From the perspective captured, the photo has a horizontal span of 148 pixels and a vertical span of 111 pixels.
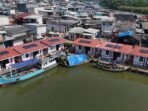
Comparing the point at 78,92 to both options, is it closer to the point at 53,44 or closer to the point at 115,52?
the point at 115,52

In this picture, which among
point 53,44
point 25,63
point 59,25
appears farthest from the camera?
point 59,25

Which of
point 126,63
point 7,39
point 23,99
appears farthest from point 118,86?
point 7,39

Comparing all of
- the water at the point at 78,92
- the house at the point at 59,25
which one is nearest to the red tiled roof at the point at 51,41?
the water at the point at 78,92

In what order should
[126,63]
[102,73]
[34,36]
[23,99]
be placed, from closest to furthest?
[23,99]
[102,73]
[126,63]
[34,36]

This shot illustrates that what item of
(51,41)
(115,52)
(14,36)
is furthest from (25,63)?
(115,52)

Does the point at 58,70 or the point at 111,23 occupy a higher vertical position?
the point at 111,23

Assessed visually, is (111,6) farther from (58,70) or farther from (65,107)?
(65,107)

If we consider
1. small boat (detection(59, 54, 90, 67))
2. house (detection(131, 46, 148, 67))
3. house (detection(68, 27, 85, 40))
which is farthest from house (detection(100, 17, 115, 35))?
house (detection(131, 46, 148, 67))
